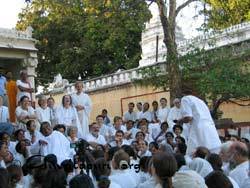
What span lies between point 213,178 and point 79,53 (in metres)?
25.9

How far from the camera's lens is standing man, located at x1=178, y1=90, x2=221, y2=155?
29.1ft

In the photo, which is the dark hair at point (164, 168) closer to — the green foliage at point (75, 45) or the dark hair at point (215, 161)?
the dark hair at point (215, 161)

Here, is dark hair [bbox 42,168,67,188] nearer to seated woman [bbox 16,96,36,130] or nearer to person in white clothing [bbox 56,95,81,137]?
seated woman [bbox 16,96,36,130]

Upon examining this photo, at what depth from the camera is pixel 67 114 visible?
1328 centimetres

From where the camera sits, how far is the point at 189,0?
1639 centimetres

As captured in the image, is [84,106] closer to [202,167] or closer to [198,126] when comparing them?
[198,126]

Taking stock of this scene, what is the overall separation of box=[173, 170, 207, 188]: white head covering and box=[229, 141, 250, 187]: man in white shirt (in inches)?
55.3

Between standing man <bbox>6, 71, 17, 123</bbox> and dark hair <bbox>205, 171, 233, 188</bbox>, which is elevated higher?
standing man <bbox>6, 71, 17, 123</bbox>

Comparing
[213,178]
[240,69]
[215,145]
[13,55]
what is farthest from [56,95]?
[213,178]

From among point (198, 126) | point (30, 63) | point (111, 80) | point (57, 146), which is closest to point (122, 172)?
point (198, 126)

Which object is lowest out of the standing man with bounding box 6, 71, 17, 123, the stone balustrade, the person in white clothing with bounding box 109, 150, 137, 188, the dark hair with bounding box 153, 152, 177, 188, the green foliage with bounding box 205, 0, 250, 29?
the person in white clothing with bounding box 109, 150, 137, 188

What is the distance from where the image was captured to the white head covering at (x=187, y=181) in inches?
183

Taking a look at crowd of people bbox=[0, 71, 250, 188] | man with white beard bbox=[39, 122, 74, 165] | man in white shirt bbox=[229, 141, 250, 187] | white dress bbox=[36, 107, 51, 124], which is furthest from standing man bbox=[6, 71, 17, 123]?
man in white shirt bbox=[229, 141, 250, 187]

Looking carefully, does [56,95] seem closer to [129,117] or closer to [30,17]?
[30,17]
